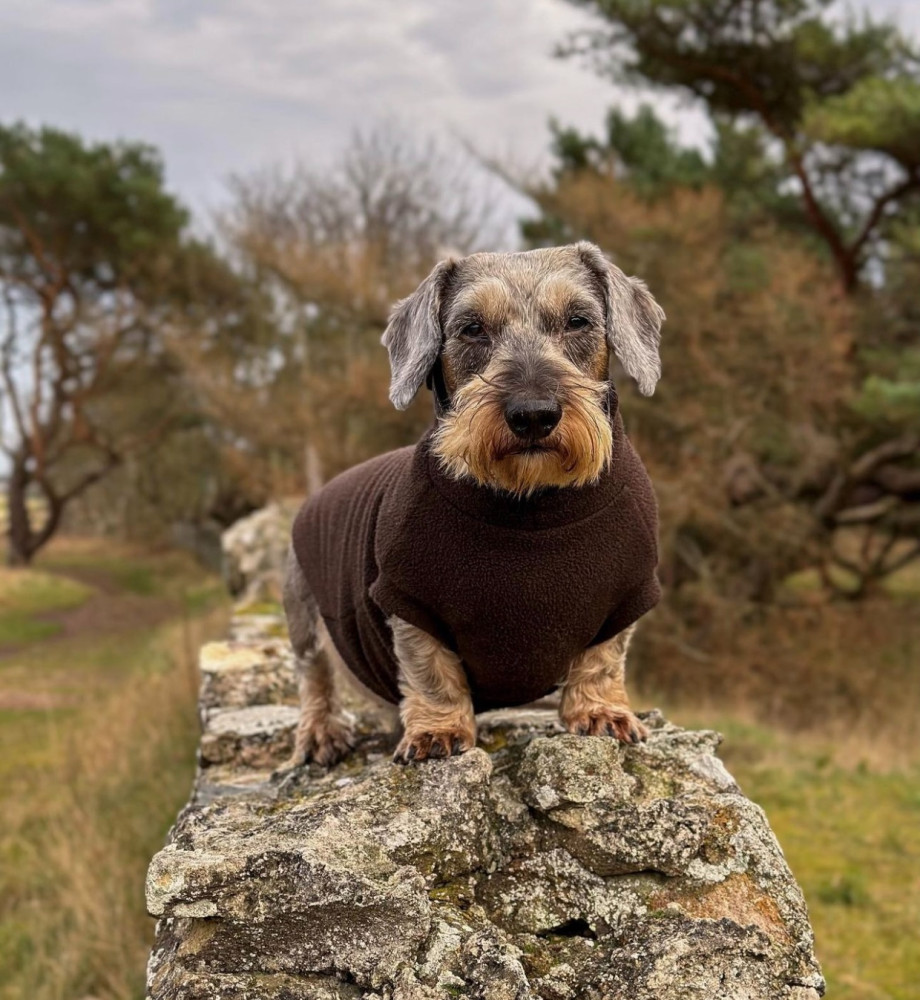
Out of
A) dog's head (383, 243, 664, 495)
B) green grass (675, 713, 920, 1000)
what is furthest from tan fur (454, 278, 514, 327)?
green grass (675, 713, 920, 1000)

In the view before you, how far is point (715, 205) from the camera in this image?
53.7 ft

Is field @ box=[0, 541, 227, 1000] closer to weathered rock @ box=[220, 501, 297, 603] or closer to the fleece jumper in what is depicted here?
weathered rock @ box=[220, 501, 297, 603]

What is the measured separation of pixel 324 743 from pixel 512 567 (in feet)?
3.99

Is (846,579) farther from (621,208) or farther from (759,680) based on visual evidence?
(621,208)

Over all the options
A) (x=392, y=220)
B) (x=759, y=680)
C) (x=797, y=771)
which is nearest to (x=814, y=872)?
(x=797, y=771)

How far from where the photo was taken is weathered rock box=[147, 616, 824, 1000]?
2328 millimetres

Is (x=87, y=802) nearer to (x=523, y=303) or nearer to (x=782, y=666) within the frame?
(x=523, y=303)

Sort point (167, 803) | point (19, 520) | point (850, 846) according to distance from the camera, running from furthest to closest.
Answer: point (19, 520) < point (167, 803) < point (850, 846)

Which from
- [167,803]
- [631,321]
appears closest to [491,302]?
[631,321]

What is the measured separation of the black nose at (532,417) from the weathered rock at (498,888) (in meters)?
0.93

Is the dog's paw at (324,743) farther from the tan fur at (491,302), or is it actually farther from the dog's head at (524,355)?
the tan fur at (491,302)

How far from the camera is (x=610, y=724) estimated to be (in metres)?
3.01

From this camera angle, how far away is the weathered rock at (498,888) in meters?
2.33

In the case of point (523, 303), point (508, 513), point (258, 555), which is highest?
point (523, 303)
